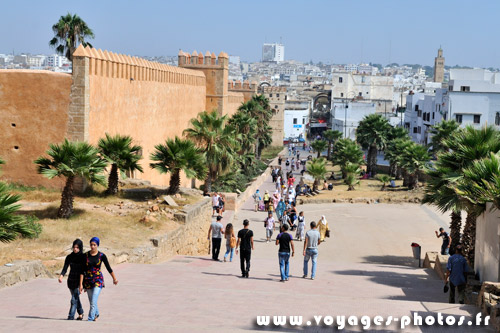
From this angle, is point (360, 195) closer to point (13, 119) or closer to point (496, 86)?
point (13, 119)

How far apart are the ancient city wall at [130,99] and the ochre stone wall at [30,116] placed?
13.4 inches

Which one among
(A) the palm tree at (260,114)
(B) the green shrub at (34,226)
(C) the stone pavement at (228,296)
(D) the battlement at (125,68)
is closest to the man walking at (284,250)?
(C) the stone pavement at (228,296)

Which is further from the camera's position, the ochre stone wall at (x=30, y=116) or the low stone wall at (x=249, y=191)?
the low stone wall at (x=249, y=191)

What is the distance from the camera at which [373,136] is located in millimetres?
52250

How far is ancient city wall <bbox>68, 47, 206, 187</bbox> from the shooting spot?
18.3 metres

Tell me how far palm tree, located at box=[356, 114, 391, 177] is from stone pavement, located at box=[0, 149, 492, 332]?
34117 mm

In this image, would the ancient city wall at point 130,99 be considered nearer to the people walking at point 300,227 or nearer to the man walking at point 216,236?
the man walking at point 216,236

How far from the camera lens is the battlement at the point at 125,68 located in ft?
61.8

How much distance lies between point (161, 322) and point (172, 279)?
359 centimetres

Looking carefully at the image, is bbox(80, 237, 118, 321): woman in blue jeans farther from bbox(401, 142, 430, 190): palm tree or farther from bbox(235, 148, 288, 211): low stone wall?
bbox(401, 142, 430, 190): palm tree

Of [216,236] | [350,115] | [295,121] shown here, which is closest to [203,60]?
[216,236]

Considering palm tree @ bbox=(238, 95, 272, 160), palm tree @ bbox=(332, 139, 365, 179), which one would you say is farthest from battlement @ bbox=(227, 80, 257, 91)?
palm tree @ bbox=(332, 139, 365, 179)

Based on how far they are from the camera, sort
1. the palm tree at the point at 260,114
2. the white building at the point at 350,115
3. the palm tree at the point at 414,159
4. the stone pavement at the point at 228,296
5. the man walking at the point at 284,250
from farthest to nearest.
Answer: the white building at the point at 350,115
the palm tree at the point at 260,114
the palm tree at the point at 414,159
the man walking at the point at 284,250
the stone pavement at the point at 228,296

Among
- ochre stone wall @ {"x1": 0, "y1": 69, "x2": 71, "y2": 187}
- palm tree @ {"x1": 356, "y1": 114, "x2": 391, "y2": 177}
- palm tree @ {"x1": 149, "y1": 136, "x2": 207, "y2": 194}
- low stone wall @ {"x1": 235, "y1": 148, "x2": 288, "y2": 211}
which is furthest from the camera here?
palm tree @ {"x1": 356, "y1": 114, "x2": 391, "y2": 177}
